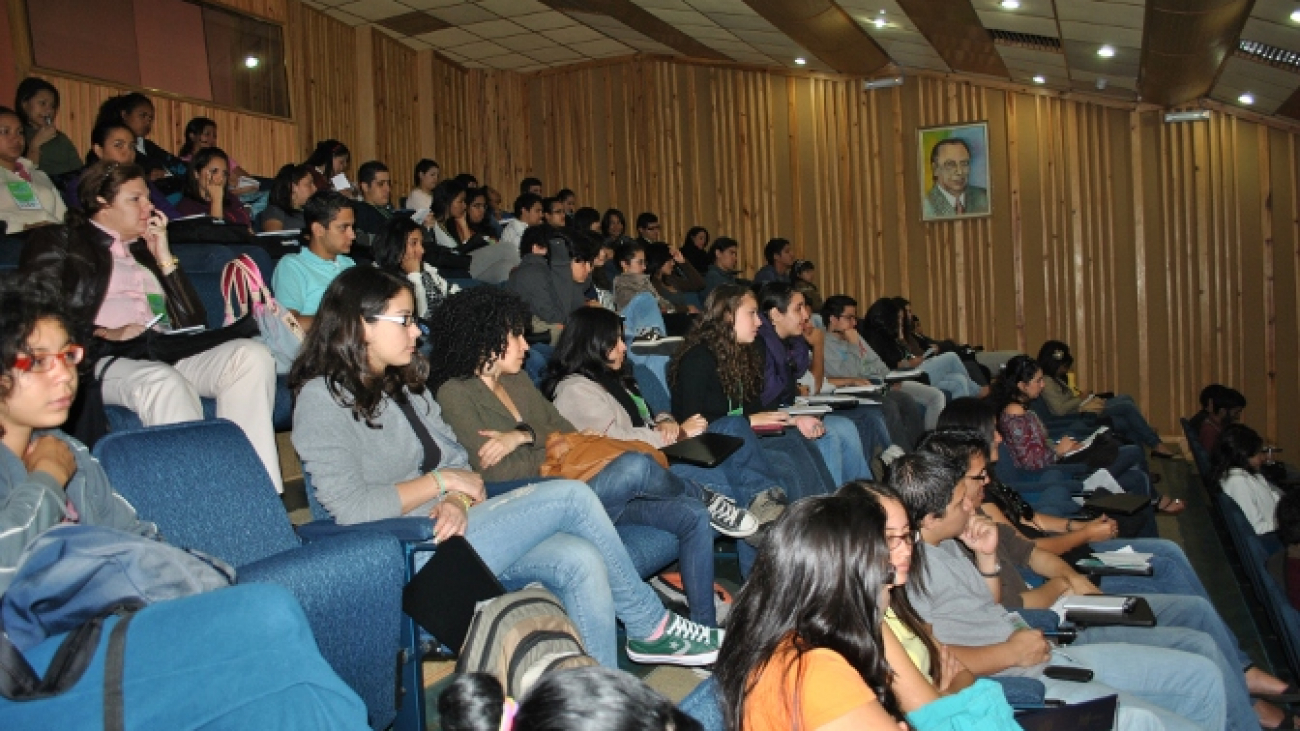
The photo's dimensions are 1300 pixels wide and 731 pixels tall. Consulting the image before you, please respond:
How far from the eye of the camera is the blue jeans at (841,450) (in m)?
4.96

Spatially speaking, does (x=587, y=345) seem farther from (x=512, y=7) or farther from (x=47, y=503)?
(x=512, y=7)

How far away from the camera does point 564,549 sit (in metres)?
2.70

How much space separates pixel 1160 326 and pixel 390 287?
27.2 ft

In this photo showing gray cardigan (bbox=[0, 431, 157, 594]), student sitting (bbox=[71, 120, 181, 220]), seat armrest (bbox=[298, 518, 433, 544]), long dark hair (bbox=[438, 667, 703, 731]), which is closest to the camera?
long dark hair (bbox=[438, 667, 703, 731])

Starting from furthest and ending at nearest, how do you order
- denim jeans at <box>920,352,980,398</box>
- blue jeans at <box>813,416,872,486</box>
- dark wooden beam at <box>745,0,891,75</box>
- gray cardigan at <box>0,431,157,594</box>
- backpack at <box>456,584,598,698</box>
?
denim jeans at <box>920,352,980,398</box> → dark wooden beam at <box>745,0,891,75</box> → blue jeans at <box>813,416,872,486</box> → backpack at <box>456,584,598,698</box> → gray cardigan at <box>0,431,157,594</box>

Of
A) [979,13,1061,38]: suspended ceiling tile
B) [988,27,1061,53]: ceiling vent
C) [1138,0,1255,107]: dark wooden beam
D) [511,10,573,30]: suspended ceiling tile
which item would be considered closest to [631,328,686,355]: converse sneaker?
[1138,0,1255,107]: dark wooden beam

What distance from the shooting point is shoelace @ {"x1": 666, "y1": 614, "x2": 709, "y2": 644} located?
298cm

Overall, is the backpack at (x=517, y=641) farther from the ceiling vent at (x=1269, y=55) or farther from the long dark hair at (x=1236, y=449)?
the ceiling vent at (x=1269, y=55)

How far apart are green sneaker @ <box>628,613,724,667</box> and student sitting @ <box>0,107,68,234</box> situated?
10.2 ft

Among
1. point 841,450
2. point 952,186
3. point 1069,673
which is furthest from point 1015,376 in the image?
point 1069,673

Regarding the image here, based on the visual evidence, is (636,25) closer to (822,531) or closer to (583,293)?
(583,293)

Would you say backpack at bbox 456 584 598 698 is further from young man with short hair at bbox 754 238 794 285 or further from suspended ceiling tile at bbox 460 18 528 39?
suspended ceiling tile at bbox 460 18 528 39

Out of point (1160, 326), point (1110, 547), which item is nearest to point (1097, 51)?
point (1160, 326)

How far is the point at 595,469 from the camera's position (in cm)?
334
